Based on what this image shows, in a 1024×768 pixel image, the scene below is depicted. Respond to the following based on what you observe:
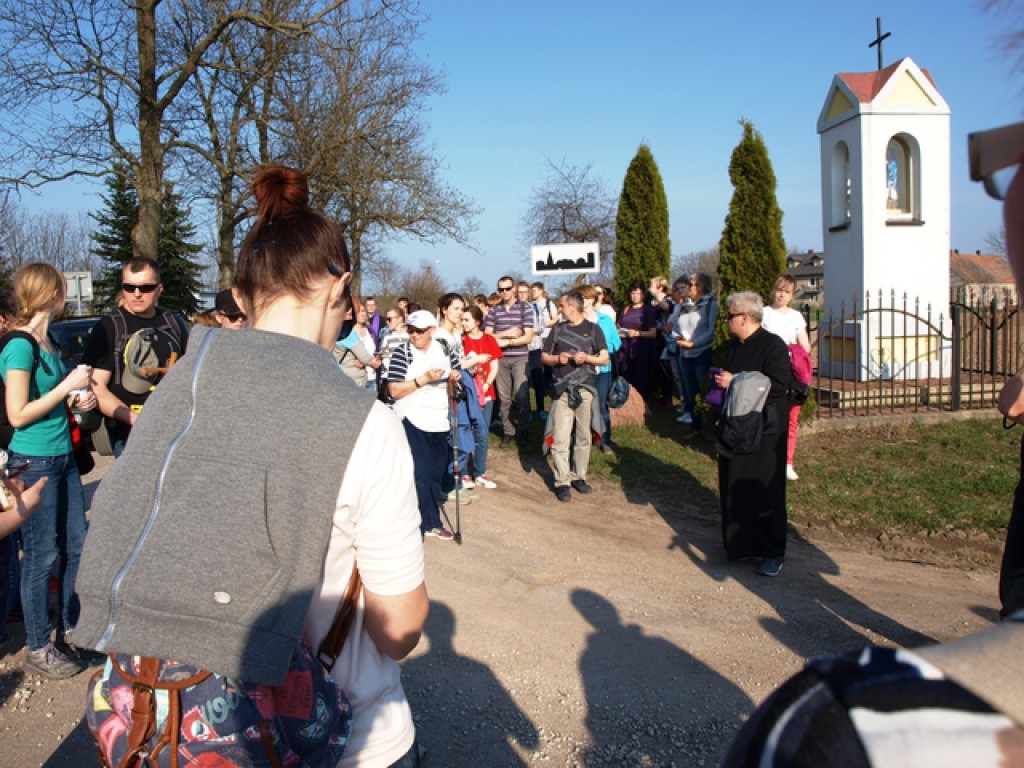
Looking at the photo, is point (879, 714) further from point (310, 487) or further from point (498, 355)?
point (498, 355)

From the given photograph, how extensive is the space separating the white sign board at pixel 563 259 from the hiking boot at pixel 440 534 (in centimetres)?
795

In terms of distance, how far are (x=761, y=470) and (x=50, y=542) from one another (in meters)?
4.67

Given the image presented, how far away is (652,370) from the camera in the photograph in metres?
13.3

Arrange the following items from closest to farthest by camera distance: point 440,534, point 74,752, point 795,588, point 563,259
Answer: point 74,752 < point 795,588 < point 440,534 < point 563,259

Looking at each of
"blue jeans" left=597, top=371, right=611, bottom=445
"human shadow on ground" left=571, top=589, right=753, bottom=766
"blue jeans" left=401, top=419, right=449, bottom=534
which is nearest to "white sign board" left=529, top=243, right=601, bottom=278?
"blue jeans" left=597, top=371, right=611, bottom=445

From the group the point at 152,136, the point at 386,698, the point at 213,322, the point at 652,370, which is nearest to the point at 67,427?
the point at 213,322

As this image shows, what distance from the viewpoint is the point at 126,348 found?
441cm

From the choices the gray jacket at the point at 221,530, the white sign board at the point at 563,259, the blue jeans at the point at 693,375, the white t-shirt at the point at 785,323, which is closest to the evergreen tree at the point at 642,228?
the white sign board at the point at 563,259

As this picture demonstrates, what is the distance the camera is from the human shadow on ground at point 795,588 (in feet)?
15.3

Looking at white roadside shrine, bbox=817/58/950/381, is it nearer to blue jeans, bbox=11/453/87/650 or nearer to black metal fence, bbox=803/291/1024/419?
black metal fence, bbox=803/291/1024/419

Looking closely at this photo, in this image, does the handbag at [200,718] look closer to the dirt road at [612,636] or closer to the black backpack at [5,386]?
the dirt road at [612,636]

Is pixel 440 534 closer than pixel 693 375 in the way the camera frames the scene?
Yes

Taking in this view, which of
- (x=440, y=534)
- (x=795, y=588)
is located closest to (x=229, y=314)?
(x=440, y=534)

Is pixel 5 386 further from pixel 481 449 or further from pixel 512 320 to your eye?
pixel 512 320
